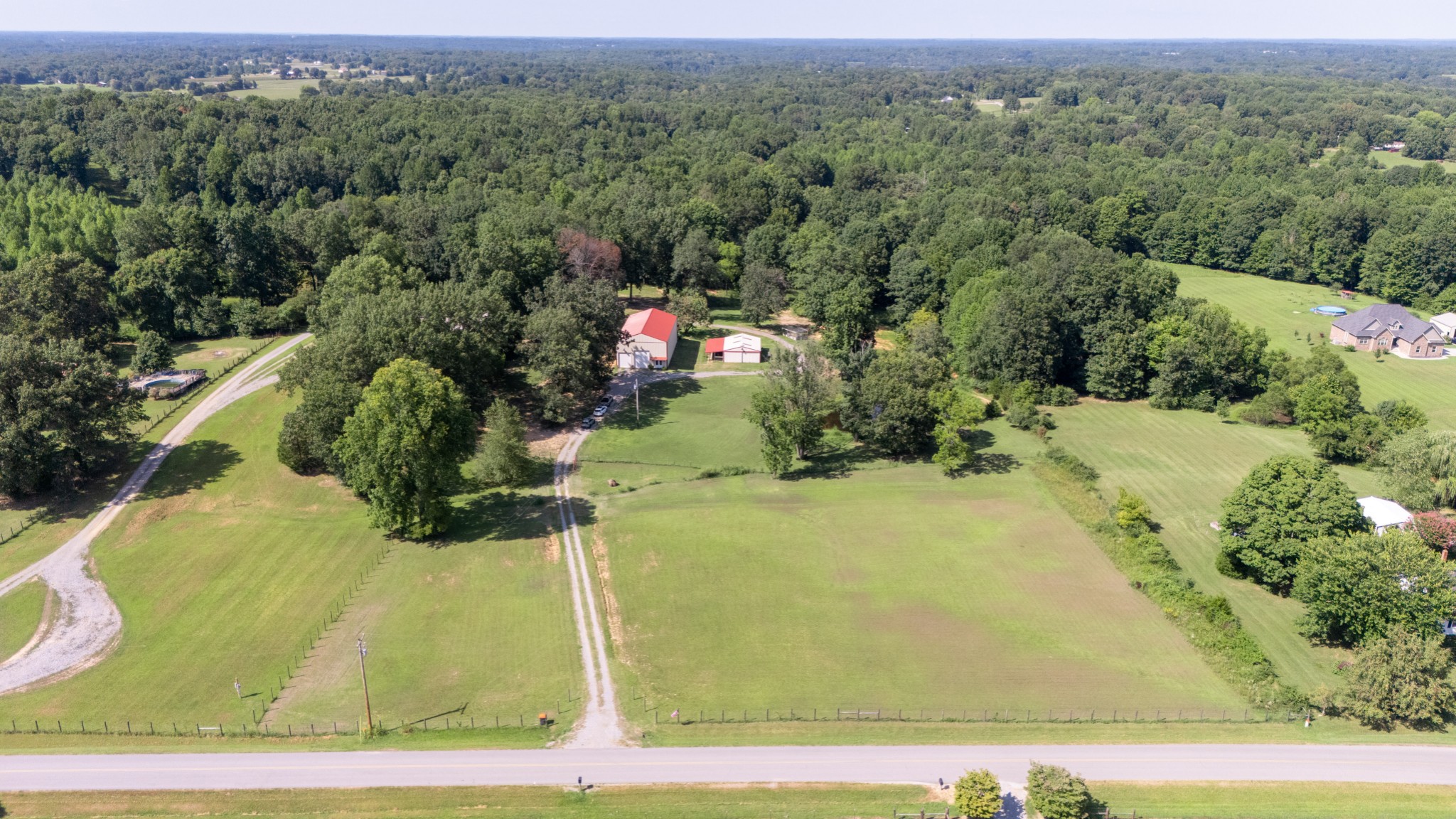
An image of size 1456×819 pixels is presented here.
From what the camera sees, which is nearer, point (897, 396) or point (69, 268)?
point (897, 396)

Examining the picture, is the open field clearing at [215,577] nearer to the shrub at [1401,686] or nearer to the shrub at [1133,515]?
the shrub at [1133,515]

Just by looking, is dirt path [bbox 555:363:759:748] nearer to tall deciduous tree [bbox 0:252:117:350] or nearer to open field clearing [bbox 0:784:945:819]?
open field clearing [bbox 0:784:945:819]

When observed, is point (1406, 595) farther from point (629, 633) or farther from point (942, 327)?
point (942, 327)

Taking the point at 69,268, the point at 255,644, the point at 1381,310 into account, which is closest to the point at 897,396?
the point at 255,644

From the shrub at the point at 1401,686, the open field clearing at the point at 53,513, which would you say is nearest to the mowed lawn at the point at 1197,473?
the shrub at the point at 1401,686

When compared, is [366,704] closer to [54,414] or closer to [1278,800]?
[54,414]

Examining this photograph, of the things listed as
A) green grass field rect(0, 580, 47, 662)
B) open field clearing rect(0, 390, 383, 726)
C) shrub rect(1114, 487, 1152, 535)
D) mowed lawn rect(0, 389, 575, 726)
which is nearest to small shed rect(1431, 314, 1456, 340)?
shrub rect(1114, 487, 1152, 535)

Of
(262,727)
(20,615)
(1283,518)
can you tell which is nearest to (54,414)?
(20,615)
